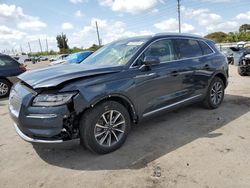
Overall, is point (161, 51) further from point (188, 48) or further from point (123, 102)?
point (123, 102)

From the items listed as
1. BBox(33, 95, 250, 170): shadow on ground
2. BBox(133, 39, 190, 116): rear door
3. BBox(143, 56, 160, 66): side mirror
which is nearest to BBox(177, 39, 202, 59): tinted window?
BBox(133, 39, 190, 116): rear door

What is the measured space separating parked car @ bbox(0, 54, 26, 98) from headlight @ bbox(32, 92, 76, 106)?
6308 millimetres

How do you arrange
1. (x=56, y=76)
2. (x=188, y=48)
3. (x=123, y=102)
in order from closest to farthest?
1. (x=56, y=76)
2. (x=123, y=102)
3. (x=188, y=48)

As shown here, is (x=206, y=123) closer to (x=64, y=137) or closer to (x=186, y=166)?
(x=186, y=166)

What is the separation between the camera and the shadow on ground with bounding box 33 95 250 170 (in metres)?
3.36

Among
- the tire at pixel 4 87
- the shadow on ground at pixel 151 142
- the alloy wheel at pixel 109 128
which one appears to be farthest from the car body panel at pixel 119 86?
the tire at pixel 4 87

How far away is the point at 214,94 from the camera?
5.54m

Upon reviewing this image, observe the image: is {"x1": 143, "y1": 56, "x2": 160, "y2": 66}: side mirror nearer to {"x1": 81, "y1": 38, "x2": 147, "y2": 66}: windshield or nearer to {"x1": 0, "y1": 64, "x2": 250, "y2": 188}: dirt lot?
{"x1": 81, "y1": 38, "x2": 147, "y2": 66}: windshield

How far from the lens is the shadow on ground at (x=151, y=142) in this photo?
3.36 meters

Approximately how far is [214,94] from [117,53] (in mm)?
2627

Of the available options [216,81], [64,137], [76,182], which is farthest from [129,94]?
[216,81]

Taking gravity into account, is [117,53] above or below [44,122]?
above

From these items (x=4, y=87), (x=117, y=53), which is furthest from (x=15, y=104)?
(x=4, y=87)

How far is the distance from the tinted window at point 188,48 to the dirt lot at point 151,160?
136 cm
